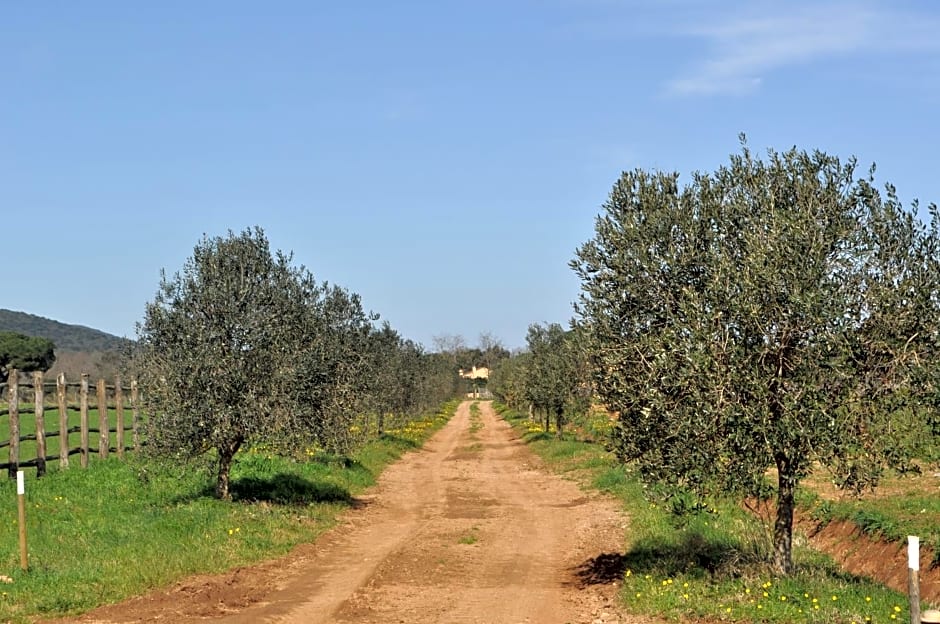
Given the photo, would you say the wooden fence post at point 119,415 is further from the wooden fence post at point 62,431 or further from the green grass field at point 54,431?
the wooden fence post at point 62,431

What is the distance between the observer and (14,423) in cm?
2297

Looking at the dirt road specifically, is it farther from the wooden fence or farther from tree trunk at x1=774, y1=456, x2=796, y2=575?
the wooden fence

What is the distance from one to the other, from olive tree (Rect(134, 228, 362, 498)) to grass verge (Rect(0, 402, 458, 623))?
1083 mm

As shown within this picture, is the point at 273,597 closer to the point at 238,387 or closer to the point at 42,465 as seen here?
the point at 238,387

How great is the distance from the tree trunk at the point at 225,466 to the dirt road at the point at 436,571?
277 centimetres

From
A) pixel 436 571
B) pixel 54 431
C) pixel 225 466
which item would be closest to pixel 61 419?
pixel 225 466

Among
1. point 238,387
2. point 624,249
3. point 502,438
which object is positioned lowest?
point 502,438

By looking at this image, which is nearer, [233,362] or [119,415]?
[233,362]

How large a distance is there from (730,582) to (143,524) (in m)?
10.9

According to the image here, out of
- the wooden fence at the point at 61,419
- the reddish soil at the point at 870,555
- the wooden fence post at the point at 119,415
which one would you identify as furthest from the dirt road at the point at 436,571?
the wooden fence post at the point at 119,415

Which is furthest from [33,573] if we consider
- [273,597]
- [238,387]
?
[238,387]

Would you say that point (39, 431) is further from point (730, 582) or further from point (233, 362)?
point (730, 582)

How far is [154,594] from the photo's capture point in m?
14.2

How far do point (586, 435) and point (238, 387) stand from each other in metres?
34.8
